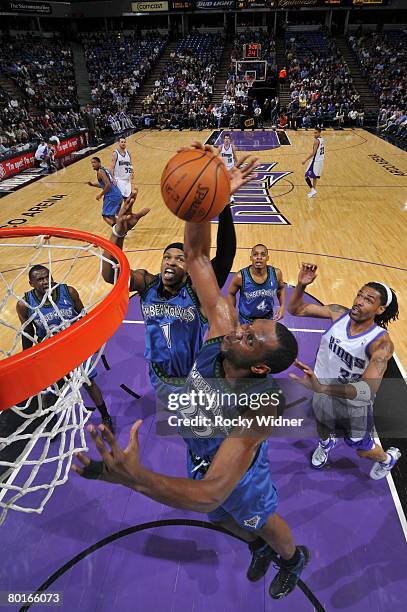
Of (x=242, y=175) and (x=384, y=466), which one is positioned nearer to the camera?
(x=242, y=175)

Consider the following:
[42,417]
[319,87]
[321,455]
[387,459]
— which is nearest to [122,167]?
[42,417]

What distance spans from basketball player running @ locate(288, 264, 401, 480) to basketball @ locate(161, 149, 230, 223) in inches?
39.3

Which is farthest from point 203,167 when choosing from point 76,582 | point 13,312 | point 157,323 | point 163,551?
point 13,312

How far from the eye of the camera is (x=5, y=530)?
2.96m

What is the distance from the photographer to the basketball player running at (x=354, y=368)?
2.83 metres

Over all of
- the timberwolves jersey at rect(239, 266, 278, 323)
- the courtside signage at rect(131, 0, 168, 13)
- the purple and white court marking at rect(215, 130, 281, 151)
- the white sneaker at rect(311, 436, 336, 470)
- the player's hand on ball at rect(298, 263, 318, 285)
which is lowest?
the white sneaker at rect(311, 436, 336, 470)

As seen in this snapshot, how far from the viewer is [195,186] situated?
230cm

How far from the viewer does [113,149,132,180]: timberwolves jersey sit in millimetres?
8578

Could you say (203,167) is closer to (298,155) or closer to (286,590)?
(286,590)

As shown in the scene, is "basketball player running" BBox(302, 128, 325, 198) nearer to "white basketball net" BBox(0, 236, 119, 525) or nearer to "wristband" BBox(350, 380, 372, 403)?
"white basketball net" BBox(0, 236, 119, 525)

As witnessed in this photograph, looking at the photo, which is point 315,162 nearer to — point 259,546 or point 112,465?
point 259,546

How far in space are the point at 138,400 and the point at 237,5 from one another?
29.7 m

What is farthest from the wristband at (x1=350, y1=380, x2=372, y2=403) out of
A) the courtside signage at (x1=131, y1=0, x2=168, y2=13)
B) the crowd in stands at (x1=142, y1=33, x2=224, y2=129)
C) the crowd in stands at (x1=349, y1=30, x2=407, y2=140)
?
the courtside signage at (x1=131, y1=0, x2=168, y2=13)

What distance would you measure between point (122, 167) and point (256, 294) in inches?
227
